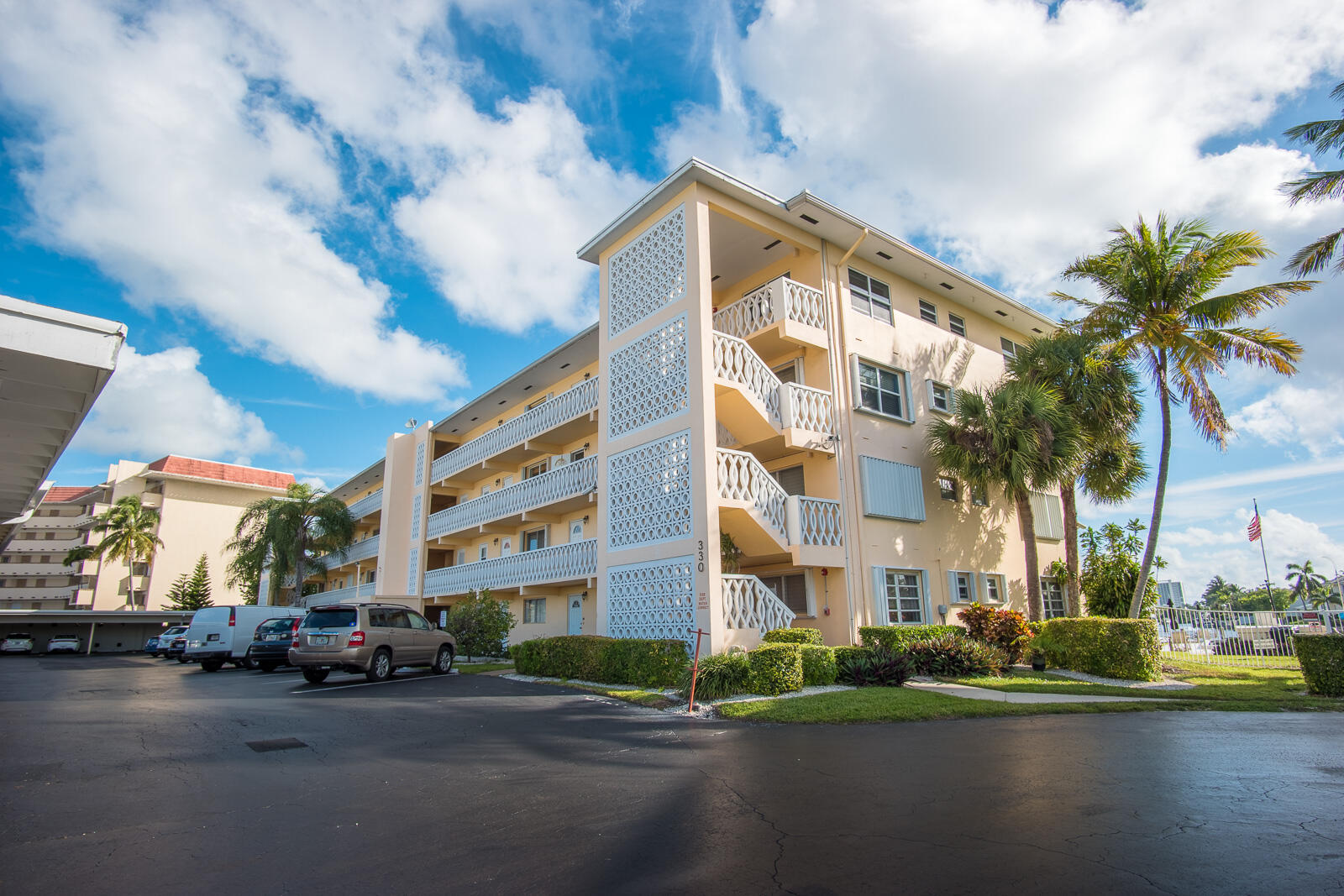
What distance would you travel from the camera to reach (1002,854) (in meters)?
4.66

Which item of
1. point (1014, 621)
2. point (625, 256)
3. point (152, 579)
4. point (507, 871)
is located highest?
point (625, 256)

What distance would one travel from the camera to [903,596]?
18953 millimetres

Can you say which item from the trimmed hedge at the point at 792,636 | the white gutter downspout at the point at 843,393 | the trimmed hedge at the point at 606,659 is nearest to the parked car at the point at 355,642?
the trimmed hedge at the point at 606,659

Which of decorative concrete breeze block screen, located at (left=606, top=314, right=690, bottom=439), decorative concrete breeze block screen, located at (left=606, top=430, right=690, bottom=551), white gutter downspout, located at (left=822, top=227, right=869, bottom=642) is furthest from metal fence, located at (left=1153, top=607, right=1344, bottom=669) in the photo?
decorative concrete breeze block screen, located at (left=606, top=314, right=690, bottom=439)

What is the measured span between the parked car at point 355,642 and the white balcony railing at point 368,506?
61.2ft

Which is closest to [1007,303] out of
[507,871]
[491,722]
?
[491,722]

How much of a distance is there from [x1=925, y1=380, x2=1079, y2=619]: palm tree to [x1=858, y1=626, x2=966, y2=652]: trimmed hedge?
13.8 feet

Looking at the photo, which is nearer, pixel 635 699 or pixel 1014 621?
pixel 635 699

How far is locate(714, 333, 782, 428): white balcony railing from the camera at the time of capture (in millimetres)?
16859

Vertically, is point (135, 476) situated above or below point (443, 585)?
above

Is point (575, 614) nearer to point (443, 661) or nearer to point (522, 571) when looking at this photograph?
point (522, 571)

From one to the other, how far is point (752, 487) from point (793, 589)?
3.46m

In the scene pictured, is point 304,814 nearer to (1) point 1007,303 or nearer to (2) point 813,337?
(2) point 813,337

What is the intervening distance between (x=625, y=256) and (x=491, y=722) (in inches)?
499
